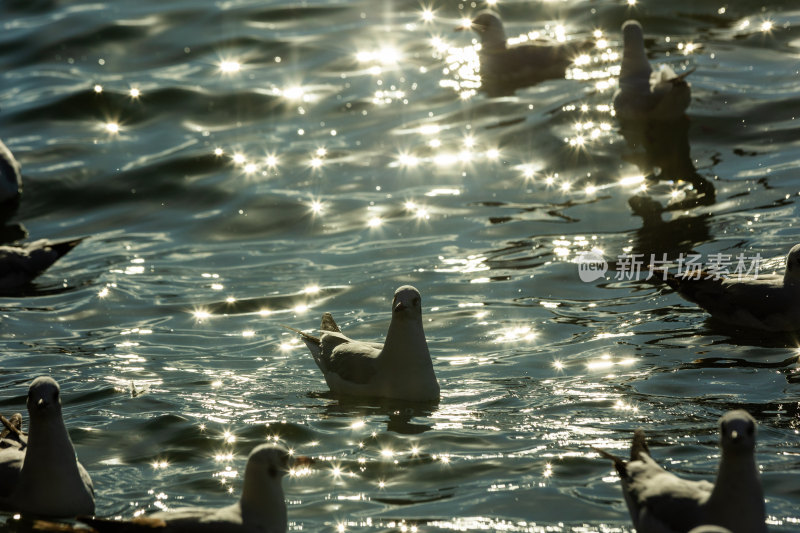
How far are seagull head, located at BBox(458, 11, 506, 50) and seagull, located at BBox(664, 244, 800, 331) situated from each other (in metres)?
9.63

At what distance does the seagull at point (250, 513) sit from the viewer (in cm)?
707

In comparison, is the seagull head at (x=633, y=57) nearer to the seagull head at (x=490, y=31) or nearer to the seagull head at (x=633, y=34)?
the seagull head at (x=633, y=34)

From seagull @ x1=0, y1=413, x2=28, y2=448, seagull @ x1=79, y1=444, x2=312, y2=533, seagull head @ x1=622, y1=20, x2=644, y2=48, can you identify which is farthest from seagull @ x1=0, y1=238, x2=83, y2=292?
seagull head @ x1=622, y1=20, x2=644, y2=48

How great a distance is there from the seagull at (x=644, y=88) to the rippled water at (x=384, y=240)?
0.43m

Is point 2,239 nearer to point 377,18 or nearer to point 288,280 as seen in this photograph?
point 288,280

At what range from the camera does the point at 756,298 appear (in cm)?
1230

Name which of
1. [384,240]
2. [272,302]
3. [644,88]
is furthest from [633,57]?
[272,302]

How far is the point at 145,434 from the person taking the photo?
10102 millimetres

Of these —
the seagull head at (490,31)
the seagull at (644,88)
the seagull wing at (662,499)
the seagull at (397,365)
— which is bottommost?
the seagull wing at (662,499)

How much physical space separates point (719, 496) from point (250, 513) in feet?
8.92

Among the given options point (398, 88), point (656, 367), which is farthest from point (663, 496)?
point (398, 88)

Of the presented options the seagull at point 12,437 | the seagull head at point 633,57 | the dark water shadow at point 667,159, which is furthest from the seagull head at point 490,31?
the seagull at point 12,437

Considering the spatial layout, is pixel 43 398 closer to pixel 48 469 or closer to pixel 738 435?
pixel 48 469

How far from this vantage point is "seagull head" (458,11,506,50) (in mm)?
21391
